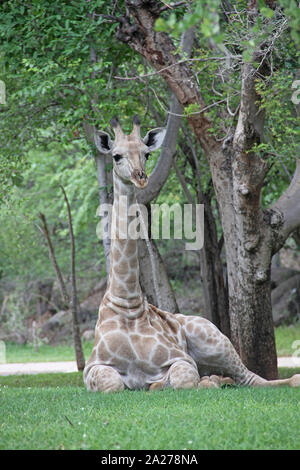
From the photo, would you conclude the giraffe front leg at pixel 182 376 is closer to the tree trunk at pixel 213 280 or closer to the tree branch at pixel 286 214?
the tree branch at pixel 286 214

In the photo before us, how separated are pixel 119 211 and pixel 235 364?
88.8 inches

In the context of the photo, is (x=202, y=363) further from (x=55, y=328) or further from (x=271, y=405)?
(x=55, y=328)

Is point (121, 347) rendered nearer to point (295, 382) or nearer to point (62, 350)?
point (295, 382)

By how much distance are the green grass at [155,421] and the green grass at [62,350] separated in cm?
1073

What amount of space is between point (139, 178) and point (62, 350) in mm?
15789

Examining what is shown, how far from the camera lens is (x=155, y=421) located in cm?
471

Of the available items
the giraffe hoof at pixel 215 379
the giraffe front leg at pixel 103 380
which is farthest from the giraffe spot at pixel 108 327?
the giraffe hoof at pixel 215 379

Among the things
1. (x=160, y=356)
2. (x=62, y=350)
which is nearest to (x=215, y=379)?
(x=160, y=356)

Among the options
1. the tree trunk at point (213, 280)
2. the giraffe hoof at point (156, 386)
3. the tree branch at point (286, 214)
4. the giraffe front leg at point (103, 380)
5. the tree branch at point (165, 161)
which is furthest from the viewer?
the tree trunk at point (213, 280)

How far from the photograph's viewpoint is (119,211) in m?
7.39

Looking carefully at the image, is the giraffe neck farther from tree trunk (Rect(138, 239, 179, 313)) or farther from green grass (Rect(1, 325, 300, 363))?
green grass (Rect(1, 325, 300, 363))

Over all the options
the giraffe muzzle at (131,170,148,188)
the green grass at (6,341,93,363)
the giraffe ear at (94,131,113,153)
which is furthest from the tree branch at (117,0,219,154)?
the green grass at (6,341,93,363)

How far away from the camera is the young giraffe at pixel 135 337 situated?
23.0 feet

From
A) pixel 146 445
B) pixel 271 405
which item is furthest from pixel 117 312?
pixel 146 445
